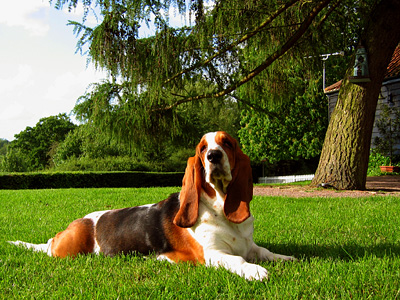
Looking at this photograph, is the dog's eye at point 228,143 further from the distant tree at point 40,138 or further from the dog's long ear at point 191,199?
the distant tree at point 40,138

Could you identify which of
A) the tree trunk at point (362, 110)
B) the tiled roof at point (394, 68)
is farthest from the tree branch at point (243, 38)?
the tiled roof at point (394, 68)

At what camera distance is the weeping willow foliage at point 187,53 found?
28.6 feet

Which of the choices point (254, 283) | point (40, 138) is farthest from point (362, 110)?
point (40, 138)

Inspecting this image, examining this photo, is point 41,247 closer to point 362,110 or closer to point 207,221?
point 207,221

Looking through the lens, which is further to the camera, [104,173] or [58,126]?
[58,126]

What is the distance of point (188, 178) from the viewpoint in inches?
122

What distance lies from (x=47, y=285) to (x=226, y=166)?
1.53 metres

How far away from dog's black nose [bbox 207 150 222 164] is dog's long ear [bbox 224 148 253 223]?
219mm

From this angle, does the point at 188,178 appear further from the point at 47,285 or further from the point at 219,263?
the point at 47,285

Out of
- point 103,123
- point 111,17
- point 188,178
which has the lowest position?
point 188,178

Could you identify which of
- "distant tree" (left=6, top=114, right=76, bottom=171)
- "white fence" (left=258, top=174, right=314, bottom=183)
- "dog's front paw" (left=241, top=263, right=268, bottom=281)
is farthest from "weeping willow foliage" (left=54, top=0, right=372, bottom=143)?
"distant tree" (left=6, top=114, right=76, bottom=171)

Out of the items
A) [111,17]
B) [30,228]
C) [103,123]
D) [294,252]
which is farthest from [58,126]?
[294,252]

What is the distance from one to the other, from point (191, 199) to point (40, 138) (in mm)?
46635

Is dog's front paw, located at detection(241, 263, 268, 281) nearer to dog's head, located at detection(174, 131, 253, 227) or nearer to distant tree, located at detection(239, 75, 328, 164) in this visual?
dog's head, located at detection(174, 131, 253, 227)
